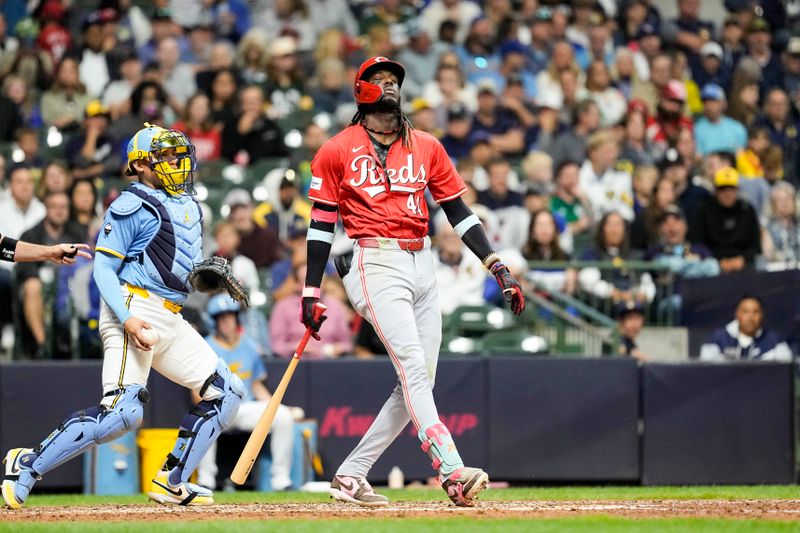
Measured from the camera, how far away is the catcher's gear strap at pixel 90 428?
7.22 m

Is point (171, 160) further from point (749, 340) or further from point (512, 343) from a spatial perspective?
point (749, 340)

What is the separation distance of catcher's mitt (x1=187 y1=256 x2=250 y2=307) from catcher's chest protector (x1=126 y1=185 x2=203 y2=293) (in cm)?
6

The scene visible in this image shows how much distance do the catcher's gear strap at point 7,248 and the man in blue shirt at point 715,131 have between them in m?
10.5

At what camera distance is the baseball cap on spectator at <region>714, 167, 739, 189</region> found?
13.7 meters

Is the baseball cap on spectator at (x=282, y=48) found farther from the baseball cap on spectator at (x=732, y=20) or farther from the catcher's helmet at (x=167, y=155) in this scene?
the catcher's helmet at (x=167, y=155)

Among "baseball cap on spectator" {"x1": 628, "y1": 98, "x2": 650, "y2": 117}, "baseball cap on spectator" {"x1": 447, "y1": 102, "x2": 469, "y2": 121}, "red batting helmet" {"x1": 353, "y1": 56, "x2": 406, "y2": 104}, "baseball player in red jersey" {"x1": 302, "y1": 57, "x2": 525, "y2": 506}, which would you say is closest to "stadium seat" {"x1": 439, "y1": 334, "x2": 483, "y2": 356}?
"baseball cap on spectator" {"x1": 447, "y1": 102, "x2": 469, "y2": 121}

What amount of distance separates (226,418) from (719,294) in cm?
570

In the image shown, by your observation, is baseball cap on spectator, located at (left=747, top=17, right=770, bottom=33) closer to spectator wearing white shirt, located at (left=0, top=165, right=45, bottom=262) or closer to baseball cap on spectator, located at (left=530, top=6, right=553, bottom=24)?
baseball cap on spectator, located at (left=530, top=6, right=553, bottom=24)

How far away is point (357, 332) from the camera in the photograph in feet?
39.1

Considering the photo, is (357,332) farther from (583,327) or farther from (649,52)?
(649,52)

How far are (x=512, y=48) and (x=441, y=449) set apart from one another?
10393 millimetres

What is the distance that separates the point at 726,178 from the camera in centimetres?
1376

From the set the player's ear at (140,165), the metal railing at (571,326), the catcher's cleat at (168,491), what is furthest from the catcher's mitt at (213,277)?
the metal railing at (571,326)

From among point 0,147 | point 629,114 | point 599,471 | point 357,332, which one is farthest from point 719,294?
point 0,147
